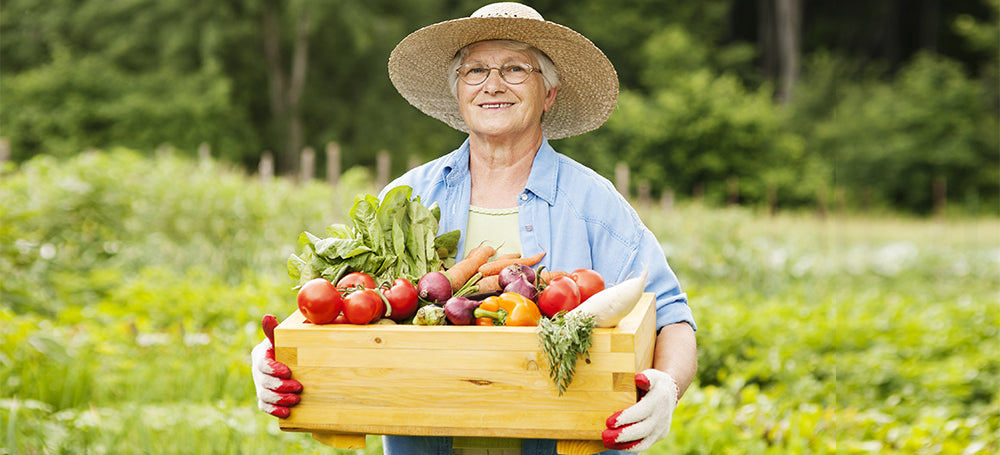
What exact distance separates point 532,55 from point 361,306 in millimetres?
805

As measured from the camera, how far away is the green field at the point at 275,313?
3.71 m

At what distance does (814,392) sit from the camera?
4605 millimetres

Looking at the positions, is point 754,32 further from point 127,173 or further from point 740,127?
point 127,173

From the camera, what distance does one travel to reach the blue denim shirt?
214 cm

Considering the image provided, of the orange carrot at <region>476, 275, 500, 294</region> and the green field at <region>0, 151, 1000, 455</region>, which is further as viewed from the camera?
the green field at <region>0, 151, 1000, 455</region>

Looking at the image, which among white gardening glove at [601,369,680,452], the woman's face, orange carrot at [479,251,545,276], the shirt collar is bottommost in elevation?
white gardening glove at [601,369,680,452]

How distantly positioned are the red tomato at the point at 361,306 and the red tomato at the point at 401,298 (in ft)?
0.16

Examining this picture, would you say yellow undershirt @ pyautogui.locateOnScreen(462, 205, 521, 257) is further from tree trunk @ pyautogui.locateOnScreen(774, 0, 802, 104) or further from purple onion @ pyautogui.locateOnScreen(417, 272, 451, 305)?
tree trunk @ pyautogui.locateOnScreen(774, 0, 802, 104)

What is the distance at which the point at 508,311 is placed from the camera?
1859 mm

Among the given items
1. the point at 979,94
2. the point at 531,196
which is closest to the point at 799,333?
the point at 531,196

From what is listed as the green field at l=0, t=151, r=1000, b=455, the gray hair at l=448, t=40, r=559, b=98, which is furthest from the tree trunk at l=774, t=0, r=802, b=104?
the gray hair at l=448, t=40, r=559, b=98

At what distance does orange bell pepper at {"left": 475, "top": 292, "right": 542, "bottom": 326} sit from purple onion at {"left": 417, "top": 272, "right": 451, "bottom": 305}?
115 millimetres

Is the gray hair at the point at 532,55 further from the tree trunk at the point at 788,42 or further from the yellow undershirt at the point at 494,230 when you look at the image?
the tree trunk at the point at 788,42

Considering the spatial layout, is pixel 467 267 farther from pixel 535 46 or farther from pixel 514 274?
pixel 535 46
